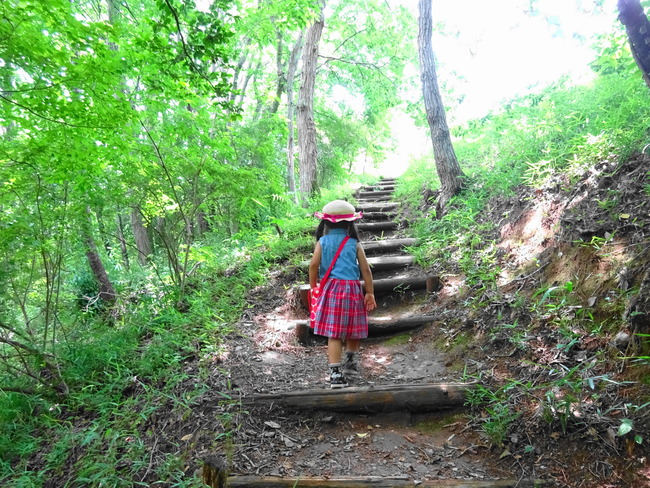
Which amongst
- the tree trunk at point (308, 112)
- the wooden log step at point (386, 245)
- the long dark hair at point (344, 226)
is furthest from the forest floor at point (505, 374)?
the tree trunk at point (308, 112)

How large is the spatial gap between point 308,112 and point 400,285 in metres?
5.62

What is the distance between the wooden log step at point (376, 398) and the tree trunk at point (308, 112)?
19.6 feet

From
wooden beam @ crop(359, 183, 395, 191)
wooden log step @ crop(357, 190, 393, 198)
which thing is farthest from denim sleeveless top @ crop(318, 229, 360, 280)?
wooden beam @ crop(359, 183, 395, 191)

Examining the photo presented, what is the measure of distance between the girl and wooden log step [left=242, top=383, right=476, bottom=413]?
0.40 metres

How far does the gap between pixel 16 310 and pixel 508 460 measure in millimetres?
4838

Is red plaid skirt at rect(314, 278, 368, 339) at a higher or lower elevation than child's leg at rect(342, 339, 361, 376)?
higher

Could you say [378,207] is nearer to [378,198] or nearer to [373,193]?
[378,198]

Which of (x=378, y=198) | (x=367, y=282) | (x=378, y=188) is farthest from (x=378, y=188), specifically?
(x=367, y=282)

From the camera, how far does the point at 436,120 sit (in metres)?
5.98

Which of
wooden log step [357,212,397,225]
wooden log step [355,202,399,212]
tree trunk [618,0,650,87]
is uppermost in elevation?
tree trunk [618,0,650,87]

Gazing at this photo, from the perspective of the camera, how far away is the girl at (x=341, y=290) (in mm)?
3109

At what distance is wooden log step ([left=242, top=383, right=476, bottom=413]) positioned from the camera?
254 centimetres

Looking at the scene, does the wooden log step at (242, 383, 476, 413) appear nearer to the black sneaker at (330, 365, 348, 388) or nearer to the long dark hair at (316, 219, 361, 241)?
the black sneaker at (330, 365, 348, 388)

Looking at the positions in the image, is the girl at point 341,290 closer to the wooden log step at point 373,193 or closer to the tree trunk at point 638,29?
the tree trunk at point 638,29
